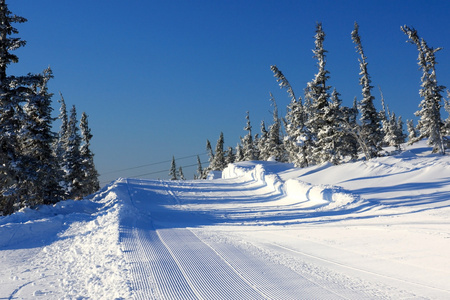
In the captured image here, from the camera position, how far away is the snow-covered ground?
5227 millimetres

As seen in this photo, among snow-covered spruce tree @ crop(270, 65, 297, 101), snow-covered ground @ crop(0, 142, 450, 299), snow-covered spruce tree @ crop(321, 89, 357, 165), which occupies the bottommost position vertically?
snow-covered ground @ crop(0, 142, 450, 299)

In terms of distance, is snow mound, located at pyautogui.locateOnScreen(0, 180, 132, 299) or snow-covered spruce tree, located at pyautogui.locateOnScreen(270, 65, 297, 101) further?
snow-covered spruce tree, located at pyautogui.locateOnScreen(270, 65, 297, 101)

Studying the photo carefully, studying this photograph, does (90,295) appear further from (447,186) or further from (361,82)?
(361,82)

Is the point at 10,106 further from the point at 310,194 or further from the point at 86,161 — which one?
the point at 86,161

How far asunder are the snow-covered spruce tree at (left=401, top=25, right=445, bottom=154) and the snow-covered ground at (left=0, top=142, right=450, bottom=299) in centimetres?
2073

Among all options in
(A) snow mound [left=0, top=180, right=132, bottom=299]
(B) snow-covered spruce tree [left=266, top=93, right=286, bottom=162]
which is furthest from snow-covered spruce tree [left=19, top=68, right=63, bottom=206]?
(B) snow-covered spruce tree [left=266, top=93, right=286, bottom=162]

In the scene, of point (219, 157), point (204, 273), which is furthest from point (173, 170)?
point (204, 273)

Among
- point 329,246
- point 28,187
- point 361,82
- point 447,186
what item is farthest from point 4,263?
point 361,82

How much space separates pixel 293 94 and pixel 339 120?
39.7 ft

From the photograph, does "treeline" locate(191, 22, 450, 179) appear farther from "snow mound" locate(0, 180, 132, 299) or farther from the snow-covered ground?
"snow mound" locate(0, 180, 132, 299)

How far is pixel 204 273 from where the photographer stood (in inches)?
235

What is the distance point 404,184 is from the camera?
17.9 meters

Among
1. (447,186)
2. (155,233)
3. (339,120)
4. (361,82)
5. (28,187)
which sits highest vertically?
(361,82)

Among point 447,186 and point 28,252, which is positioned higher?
point 28,252
